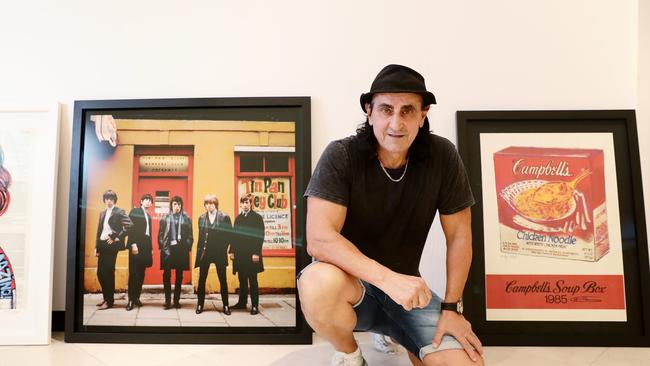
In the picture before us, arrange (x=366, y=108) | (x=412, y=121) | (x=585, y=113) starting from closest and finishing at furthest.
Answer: (x=412, y=121), (x=366, y=108), (x=585, y=113)

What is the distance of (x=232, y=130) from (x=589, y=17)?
79.5 inches

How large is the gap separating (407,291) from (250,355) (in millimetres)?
912

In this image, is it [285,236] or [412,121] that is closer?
[412,121]

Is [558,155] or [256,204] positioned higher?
[558,155]

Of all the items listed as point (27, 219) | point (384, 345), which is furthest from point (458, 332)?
point (27, 219)

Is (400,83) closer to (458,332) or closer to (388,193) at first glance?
(388,193)

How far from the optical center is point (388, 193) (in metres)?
1.58

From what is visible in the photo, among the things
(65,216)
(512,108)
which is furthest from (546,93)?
(65,216)

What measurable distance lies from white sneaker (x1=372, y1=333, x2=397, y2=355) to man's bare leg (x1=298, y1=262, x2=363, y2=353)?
0.40 meters

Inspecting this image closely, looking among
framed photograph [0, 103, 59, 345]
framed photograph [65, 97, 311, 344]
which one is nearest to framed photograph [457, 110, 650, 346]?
framed photograph [65, 97, 311, 344]

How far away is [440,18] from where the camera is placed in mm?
2143

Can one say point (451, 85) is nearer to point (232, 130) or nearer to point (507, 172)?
point (507, 172)

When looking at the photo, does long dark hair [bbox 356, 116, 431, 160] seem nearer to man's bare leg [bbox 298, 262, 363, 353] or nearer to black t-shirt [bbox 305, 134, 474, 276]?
black t-shirt [bbox 305, 134, 474, 276]

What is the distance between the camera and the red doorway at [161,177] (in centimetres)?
210
